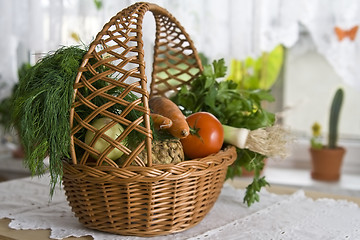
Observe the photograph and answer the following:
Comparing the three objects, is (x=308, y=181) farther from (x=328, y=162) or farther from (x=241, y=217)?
(x=241, y=217)

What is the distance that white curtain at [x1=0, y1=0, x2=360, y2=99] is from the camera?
1.58 m

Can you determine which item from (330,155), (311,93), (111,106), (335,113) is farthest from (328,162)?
(111,106)

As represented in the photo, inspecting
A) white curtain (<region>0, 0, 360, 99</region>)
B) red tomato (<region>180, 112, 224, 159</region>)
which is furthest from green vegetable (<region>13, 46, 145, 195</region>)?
white curtain (<region>0, 0, 360, 99</region>)

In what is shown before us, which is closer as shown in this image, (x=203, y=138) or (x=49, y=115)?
(x=49, y=115)

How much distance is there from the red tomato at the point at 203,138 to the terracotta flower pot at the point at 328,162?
0.96 meters

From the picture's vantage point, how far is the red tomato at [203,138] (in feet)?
2.82

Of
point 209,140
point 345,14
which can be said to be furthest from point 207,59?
point 209,140

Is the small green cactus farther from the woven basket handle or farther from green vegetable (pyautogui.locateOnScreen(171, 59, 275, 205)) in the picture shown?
the woven basket handle

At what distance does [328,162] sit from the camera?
5.70 ft

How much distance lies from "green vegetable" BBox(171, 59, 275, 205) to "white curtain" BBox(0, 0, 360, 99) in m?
0.36

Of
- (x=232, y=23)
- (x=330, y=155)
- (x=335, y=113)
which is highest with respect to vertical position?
(x=232, y=23)

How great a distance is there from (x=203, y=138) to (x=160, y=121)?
9 centimetres

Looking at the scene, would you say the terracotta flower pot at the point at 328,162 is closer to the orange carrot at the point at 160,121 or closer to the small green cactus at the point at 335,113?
the small green cactus at the point at 335,113

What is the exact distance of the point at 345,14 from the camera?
1561mm
